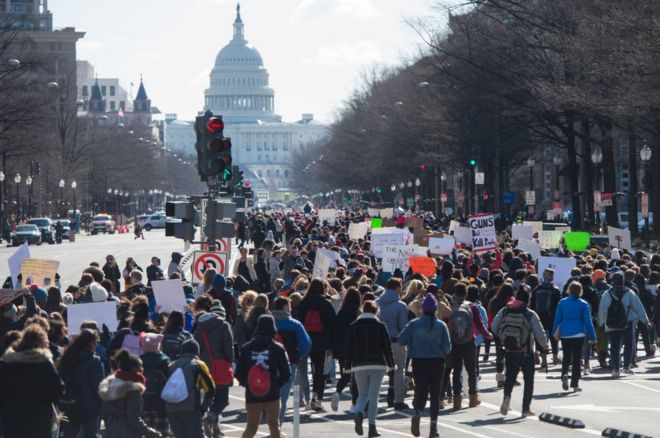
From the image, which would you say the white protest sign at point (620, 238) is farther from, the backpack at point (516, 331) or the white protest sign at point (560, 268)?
the backpack at point (516, 331)

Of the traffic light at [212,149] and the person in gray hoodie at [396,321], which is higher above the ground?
the traffic light at [212,149]

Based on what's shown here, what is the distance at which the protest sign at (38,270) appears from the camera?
84.3 ft

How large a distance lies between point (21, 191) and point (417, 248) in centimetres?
8722

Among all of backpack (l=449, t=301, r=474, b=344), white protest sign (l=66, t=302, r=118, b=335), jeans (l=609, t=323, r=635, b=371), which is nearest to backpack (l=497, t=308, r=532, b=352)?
backpack (l=449, t=301, r=474, b=344)

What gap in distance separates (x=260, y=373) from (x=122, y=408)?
207cm

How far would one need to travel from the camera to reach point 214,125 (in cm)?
2497

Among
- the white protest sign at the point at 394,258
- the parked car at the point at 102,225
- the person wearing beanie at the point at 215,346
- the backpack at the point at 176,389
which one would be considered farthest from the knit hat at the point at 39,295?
the parked car at the point at 102,225

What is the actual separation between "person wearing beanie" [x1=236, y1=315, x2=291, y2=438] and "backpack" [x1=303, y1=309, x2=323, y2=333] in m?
4.53

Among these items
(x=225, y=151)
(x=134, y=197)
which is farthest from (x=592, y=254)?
(x=134, y=197)

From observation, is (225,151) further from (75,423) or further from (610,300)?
(75,423)

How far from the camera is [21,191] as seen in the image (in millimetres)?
116375

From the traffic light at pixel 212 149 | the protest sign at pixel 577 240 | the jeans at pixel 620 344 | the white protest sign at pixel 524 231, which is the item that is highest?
the traffic light at pixel 212 149

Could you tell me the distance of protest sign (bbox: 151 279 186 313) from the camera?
21.6 metres

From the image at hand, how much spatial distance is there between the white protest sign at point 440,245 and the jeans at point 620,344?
9.53 metres
